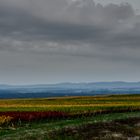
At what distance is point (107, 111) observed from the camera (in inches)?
2454

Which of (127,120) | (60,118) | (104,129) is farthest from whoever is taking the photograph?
(60,118)

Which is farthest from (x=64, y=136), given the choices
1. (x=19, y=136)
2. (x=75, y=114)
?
(x=75, y=114)

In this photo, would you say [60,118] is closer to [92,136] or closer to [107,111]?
[107,111]

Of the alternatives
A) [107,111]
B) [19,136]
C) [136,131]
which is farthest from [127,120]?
[107,111]

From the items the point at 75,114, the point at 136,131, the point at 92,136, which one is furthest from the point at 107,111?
the point at 92,136

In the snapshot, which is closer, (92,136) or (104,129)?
(92,136)

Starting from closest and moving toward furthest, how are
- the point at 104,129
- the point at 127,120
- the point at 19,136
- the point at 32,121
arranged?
the point at 19,136
the point at 104,129
the point at 127,120
the point at 32,121

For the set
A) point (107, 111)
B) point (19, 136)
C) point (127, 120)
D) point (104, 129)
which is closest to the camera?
point (19, 136)

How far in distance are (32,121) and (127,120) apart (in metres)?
13.7

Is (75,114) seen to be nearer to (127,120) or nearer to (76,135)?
(127,120)

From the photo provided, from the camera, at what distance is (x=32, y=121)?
166ft

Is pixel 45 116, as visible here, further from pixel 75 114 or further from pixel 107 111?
pixel 107 111

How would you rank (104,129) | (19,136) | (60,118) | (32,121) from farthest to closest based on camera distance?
(60,118)
(32,121)
(104,129)
(19,136)

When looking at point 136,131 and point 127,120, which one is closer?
point 136,131
